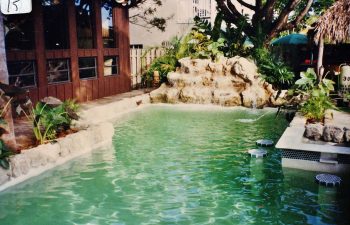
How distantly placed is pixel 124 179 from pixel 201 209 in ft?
5.97

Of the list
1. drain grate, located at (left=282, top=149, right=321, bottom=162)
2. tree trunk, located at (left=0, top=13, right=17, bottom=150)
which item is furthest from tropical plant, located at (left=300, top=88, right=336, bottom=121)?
tree trunk, located at (left=0, top=13, right=17, bottom=150)

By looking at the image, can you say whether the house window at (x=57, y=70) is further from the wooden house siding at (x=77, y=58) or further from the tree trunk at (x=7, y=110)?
the tree trunk at (x=7, y=110)

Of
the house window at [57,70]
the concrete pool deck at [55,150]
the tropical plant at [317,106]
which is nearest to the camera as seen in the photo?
the concrete pool deck at [55,150]

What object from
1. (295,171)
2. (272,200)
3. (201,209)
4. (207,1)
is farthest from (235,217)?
(207,1)

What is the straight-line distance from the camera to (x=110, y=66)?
49.2 ft

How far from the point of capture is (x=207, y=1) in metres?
28.2

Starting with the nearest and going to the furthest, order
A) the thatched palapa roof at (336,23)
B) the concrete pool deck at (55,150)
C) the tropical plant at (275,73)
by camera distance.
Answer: the concrete pool deck at (55,150), the thatched palapa roof at (336,23), the tropical plant at (275,73)

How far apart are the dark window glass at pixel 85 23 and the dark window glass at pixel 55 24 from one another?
0.74 meters

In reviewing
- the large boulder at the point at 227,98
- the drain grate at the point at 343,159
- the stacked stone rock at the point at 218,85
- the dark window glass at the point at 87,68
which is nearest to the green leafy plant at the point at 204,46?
the stacked stone rock at the point at 218,85

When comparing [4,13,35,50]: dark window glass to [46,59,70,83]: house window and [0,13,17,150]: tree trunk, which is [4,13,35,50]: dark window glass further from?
[0,13,17,150]: tree trunk

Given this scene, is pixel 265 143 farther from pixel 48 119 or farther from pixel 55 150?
pixel 48 119

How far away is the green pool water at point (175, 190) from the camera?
5027 millimetres

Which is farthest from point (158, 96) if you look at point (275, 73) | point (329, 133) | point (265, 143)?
point (329, 133)

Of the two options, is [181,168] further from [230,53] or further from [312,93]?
[230,53]
